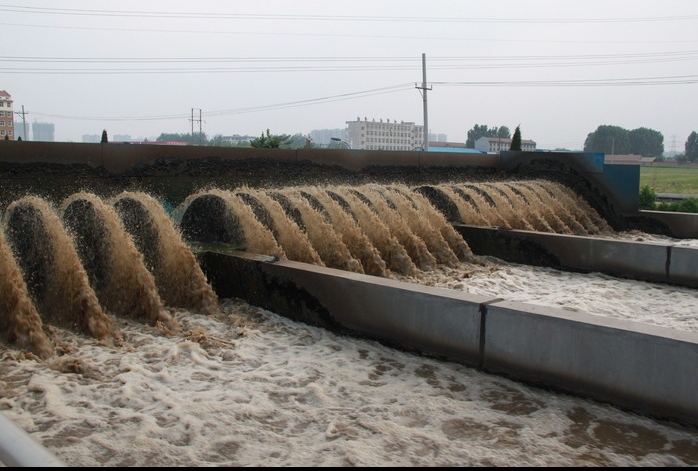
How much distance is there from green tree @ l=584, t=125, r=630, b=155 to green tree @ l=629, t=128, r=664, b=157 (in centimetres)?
349

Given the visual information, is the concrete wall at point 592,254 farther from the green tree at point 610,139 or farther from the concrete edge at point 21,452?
the green tree at point 610,139

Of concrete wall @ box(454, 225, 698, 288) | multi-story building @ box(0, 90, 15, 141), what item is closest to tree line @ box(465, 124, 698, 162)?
multi-story building @ box(0, 90, 15, 141)

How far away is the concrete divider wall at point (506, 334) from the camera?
4.39 meters

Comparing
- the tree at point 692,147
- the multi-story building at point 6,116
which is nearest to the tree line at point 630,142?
the tree at point 692,147

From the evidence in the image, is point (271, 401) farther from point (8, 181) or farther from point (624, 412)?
point (8, 181)

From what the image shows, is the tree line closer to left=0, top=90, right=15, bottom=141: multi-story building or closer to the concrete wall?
left=0, top=90, right=15, bottom=141: multi-story building

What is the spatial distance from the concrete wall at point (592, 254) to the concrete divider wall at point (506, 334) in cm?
471

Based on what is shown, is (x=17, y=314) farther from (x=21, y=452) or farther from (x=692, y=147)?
(x=692, y=147)

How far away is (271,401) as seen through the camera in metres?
4.58

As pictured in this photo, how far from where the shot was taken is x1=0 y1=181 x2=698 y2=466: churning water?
3.93m

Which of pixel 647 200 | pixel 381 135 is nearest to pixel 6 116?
pixel 381 135

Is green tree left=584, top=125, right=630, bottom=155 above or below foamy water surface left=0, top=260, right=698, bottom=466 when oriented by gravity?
above

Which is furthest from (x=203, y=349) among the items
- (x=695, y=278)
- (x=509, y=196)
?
(x=509, y=196)

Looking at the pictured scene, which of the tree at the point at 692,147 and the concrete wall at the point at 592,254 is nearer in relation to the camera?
the concrete wall at the point at 592,254
